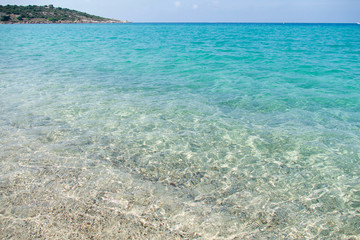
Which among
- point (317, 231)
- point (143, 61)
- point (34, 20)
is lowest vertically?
point (317, 231)

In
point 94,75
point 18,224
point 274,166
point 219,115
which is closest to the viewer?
point 18,224

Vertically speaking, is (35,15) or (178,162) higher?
(35,15)

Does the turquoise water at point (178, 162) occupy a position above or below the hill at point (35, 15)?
below

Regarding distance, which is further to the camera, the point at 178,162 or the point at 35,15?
the point at 35,15

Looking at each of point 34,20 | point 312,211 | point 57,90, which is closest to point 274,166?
point 312,211

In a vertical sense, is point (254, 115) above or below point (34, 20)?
below

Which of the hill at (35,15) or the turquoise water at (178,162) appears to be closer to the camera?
the turquoise water at (178,162)

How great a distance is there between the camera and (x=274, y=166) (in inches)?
232

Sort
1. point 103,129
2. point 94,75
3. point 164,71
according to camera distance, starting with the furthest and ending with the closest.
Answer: point 164,71, point 94,75, point 103,129

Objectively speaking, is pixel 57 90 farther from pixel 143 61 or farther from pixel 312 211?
pixel 312 211

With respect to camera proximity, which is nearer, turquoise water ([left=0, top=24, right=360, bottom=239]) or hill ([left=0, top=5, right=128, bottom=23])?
turquoise water ([left=0, top=24, right=360, bottom=239])

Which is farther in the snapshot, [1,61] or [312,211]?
[1,61]

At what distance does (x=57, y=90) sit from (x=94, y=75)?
3829 millimetres

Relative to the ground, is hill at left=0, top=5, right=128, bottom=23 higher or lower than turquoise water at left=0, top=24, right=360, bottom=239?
higher
